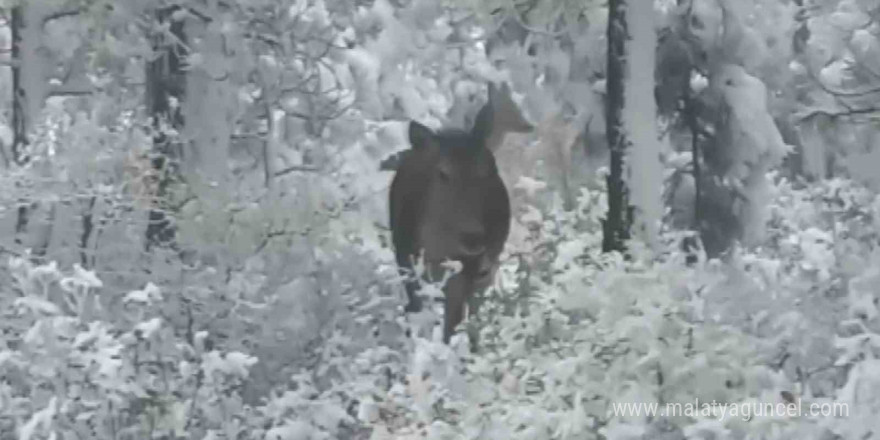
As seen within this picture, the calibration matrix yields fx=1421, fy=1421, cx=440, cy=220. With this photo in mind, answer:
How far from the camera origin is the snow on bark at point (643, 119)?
841 cm

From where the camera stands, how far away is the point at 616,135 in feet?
27.9

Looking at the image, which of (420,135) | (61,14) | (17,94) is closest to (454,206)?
(420,135)

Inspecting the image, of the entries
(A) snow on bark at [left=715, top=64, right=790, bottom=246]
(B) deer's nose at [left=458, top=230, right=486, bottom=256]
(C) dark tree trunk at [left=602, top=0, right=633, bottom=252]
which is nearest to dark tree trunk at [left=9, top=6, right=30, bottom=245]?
(B) deer's nose at [left=458, top=230, right=486, bottom=256]

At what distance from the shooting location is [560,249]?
829cm

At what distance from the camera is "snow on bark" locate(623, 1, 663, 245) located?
→ 27.6 ft

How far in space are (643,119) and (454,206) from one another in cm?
130

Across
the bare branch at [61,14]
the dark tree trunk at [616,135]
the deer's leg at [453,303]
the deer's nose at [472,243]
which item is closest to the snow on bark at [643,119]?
the dark tree trunk at [616,135]

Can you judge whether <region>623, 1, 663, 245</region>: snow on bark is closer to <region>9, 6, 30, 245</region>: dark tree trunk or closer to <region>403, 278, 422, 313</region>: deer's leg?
<region>403, 278, 422, 313</region>: deer's leg

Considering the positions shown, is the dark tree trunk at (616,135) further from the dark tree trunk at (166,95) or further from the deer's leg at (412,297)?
the dark tree trunk at (166,95)

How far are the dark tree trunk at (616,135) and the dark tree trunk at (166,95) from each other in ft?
8.86

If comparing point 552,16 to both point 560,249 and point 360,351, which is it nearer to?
point 560,249

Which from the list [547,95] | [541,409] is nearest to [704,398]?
[541,409]

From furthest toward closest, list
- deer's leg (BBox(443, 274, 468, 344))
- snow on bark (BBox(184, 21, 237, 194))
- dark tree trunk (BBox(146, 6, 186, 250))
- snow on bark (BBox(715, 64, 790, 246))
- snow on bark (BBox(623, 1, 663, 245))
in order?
snow on bark (BBox(715, 64, 790, 246)), snow on bark (BBox(184, 21, 237, 194)), dark tree trunk (BBox(146, 6, 186, 250)), snow on bark (BBox(623, 1, 663, 245)), deer's leg (BBox(443, 274, 468, 344))

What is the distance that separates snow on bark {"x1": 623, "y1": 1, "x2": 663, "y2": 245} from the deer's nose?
3.02 ft
